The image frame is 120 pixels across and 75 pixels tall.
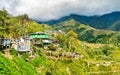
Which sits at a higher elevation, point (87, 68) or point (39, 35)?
point (39, 35)

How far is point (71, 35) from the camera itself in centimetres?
12175

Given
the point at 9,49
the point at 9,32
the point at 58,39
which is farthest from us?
the point at 58,39

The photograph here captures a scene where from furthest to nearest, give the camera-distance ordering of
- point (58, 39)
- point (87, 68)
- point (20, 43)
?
1. point (58, 39)
2. point (87, 68)
3. point (20, 43)

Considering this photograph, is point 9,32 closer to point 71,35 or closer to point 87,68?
point 87,68

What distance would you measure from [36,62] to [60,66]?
29.4ft

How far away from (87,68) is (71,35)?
1050 inches

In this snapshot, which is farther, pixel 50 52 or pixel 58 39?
pixel 58 39

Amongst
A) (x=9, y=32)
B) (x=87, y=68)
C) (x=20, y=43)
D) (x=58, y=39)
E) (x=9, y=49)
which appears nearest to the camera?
(x=9, y=49)

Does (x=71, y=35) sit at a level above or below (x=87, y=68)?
above

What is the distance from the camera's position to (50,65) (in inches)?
3022

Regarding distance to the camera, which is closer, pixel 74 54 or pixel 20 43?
pixel 20 43

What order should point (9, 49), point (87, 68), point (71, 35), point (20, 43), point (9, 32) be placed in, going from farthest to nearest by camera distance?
point (71, 35), point (87, 68), point (9, 32), point (20, 43), point (9, 49)

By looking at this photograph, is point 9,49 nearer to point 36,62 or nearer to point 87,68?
point 36,62

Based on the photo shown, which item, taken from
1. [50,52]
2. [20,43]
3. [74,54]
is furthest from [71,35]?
[20,43]
